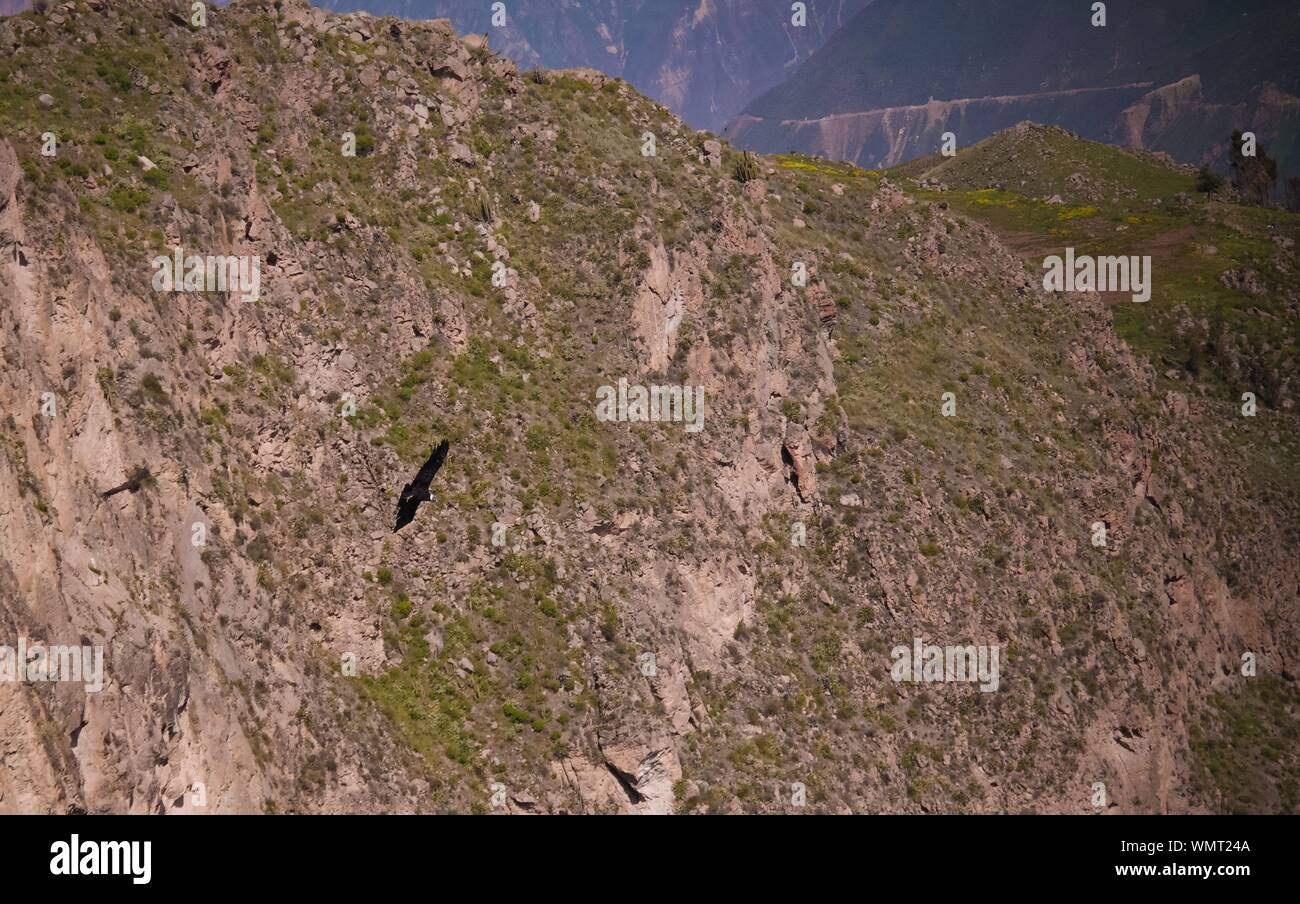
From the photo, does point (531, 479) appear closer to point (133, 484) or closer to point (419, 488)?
point (419, 488)

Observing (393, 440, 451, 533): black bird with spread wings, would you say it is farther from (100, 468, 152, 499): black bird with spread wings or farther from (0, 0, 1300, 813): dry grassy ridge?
(100, 468, 152, 499): black bird with spread wings

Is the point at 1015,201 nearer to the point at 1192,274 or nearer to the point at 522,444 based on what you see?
the point at 1192,274

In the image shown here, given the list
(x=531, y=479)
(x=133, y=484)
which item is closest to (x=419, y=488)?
(x=531, y=479)

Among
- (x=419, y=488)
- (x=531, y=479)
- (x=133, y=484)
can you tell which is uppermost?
(x=531, y=479)

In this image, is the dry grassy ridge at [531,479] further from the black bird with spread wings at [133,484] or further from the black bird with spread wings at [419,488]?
the black bird with spread wings at [419,488]

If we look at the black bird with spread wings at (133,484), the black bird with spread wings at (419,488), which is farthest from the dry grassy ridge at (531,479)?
the black bird with spread wings at (419,488)
